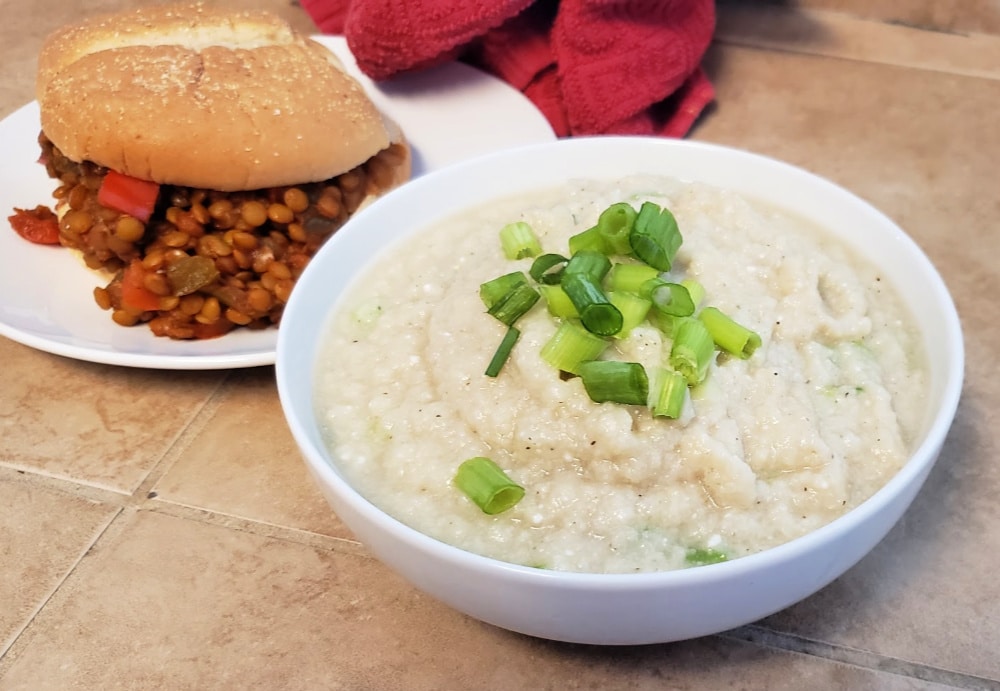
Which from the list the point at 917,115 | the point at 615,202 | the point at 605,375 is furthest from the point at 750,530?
the point at 917,115

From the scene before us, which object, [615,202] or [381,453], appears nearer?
[381,453]

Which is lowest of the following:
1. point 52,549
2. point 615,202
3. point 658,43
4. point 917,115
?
point 917,115

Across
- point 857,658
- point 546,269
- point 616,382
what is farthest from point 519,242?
point 857,658

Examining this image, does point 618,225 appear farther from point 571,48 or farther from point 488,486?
point 571,48

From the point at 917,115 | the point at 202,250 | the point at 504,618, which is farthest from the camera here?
the point at 917,115

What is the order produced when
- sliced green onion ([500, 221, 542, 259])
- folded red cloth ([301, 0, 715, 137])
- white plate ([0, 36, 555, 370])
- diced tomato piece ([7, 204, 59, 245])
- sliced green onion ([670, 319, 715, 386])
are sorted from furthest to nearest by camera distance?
folded red cloth ([301, 0, 715, 137]) → diced tomato piece ([7, 204, 59, 245]) → white plate ([0, 36, 555, 370]) → sliced green onion ([500, 221, 542, 259]) → sliced green onion ([670, 319, 715, 386])

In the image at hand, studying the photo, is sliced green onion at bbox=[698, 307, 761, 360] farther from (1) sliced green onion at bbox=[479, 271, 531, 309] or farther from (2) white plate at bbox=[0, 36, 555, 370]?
(2) white plate at bbox=[0, 36, 555, 370]

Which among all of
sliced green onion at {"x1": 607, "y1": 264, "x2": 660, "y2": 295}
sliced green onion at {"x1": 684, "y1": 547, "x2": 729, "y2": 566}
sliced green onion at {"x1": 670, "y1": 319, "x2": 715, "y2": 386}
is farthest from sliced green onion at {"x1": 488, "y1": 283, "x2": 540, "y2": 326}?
sliced green onion at {"x1": 684, "y1": 547, "x2": 729, "y2": 566}

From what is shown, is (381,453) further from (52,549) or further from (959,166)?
(959,166)
